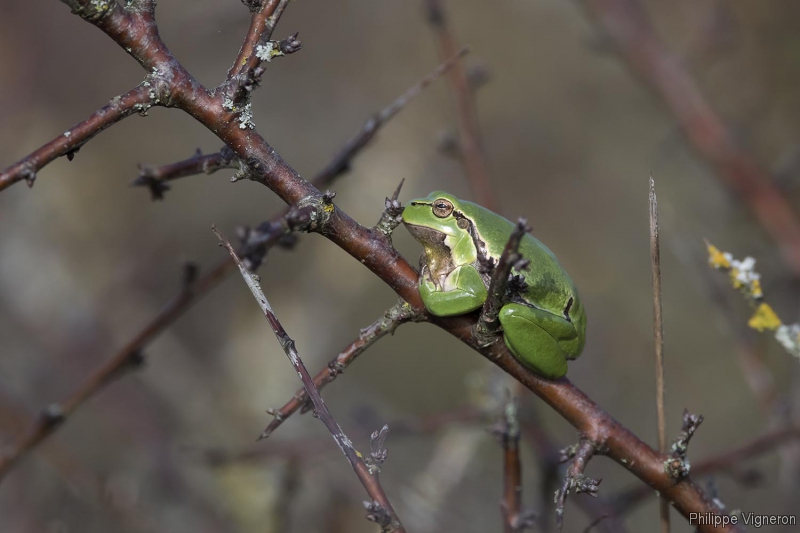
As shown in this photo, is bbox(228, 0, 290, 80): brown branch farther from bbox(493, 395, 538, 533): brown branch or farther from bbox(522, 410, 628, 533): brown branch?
bbox(522, 410, 628, 533): brown branch

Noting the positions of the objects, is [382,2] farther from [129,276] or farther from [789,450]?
[789,450]

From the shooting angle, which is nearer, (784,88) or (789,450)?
(789,450)

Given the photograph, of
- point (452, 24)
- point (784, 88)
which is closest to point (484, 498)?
Answer: point (784, 88)

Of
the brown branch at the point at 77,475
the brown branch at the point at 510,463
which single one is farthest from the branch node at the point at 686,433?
the brown branch at the point at 77,475

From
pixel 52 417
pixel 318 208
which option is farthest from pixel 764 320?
pixel 52 417

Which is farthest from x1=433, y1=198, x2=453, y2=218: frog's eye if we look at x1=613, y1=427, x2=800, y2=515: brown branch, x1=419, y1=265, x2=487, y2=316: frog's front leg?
x1=613, y1=427, x2=800, y2=515: brown branch
